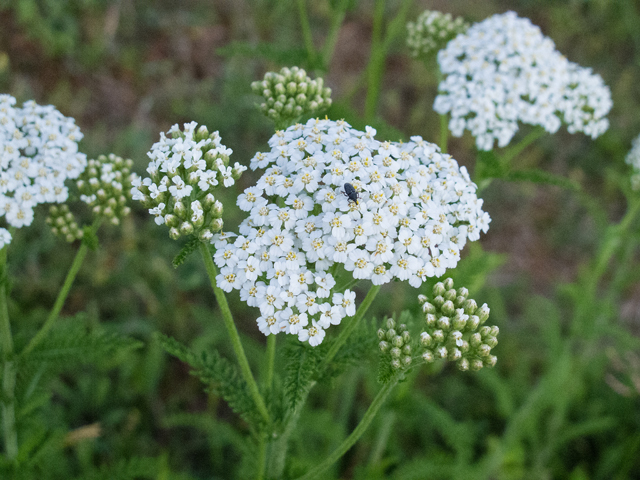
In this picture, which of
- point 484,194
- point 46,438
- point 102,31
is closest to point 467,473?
point 46,438

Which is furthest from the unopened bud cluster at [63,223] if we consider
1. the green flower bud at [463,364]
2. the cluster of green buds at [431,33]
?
the cluster of green buds at [431,33]

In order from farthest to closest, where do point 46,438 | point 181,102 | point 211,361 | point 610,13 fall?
point 610,13 → point 181,102 → point 46,438 → point 211,361

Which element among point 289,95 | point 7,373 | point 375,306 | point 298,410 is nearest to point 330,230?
point 298,410

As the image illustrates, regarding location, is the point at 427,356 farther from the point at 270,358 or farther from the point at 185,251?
the point at 185,251

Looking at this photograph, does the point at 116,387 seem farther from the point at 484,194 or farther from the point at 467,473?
the point at 484,194

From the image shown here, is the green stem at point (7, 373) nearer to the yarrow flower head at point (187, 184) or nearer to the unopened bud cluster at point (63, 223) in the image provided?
the unopened bud cluster at point (63, 223)

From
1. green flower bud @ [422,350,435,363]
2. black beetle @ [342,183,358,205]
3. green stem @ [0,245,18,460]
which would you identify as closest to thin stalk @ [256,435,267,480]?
green flower bud @ [422,350,435,363]
